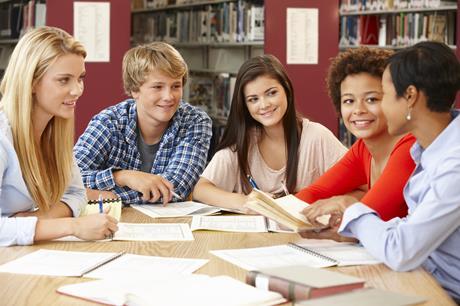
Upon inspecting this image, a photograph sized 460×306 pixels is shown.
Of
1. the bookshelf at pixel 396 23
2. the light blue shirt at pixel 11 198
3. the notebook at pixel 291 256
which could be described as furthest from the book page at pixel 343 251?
the bookshelf at pixel 396 23

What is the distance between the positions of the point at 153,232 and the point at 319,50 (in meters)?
3.19

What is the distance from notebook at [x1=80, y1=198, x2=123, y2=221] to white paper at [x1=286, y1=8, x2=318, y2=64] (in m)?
2.72

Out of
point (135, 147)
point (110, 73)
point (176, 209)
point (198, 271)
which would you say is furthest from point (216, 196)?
point (110, 73)

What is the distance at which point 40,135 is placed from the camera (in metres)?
2.39

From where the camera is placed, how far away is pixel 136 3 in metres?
7.68

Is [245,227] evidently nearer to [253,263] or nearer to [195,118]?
[253,263]

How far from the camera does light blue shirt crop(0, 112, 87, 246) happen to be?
206cm

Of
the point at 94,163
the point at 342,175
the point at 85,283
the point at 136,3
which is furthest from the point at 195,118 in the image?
the point at 136,3

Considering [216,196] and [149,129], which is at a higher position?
[149,129]

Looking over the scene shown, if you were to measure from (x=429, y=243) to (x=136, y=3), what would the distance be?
6.25 metres

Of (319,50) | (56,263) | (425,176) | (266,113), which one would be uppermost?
(319,50)

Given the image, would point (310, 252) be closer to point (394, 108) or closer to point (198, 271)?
point (198, 271)

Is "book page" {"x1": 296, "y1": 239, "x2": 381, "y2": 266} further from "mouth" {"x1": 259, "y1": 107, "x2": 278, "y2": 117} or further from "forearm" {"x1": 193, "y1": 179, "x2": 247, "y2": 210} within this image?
"mouth" {"x1": 259, "y1": 107, "x2": 278, "y2": 117}

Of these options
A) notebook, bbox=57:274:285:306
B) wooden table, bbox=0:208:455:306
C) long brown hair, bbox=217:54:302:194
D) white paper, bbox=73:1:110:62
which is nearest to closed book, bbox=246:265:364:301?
notebook, bbox=57:274:285:306
